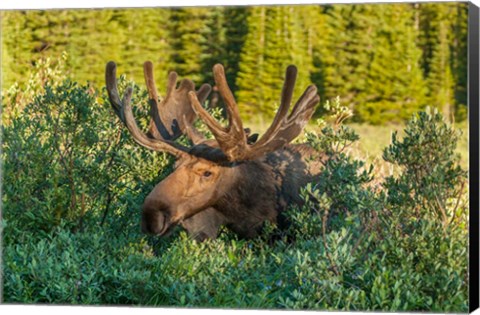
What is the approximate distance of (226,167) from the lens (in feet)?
26.7

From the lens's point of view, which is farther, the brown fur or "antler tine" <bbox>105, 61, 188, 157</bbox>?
"antler tine" <bbox>105, 61, 188, 157</bbox>

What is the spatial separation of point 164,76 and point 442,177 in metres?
16.7

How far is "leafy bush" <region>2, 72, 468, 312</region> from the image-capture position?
7.51 meters

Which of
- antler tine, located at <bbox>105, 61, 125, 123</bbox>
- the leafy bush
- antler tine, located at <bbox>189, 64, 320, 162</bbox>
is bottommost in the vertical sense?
the leafy bush

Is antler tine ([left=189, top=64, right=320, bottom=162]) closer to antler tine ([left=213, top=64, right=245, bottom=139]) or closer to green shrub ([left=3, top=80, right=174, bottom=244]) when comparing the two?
antler tine ([left=213, top=64, right=245, bottom=139])

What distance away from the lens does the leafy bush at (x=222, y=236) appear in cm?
751

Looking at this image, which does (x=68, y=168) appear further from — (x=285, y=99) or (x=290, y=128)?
(x=285, y=99)

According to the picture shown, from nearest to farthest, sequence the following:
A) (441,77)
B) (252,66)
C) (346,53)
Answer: (252,66), (441,77), (346,53)

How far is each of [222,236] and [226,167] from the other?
632 mm

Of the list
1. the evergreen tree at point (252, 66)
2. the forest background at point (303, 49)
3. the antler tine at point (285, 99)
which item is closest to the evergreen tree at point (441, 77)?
the forest background at point (303, 49)

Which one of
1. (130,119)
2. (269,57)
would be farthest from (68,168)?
(269,57)

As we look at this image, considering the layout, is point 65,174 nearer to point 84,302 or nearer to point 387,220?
point 84,302

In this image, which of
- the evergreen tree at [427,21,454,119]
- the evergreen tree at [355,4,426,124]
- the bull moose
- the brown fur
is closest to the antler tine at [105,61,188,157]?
the bull moose

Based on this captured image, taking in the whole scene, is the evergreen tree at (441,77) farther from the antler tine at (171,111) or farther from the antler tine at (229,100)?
the antler tine at (229,100)
